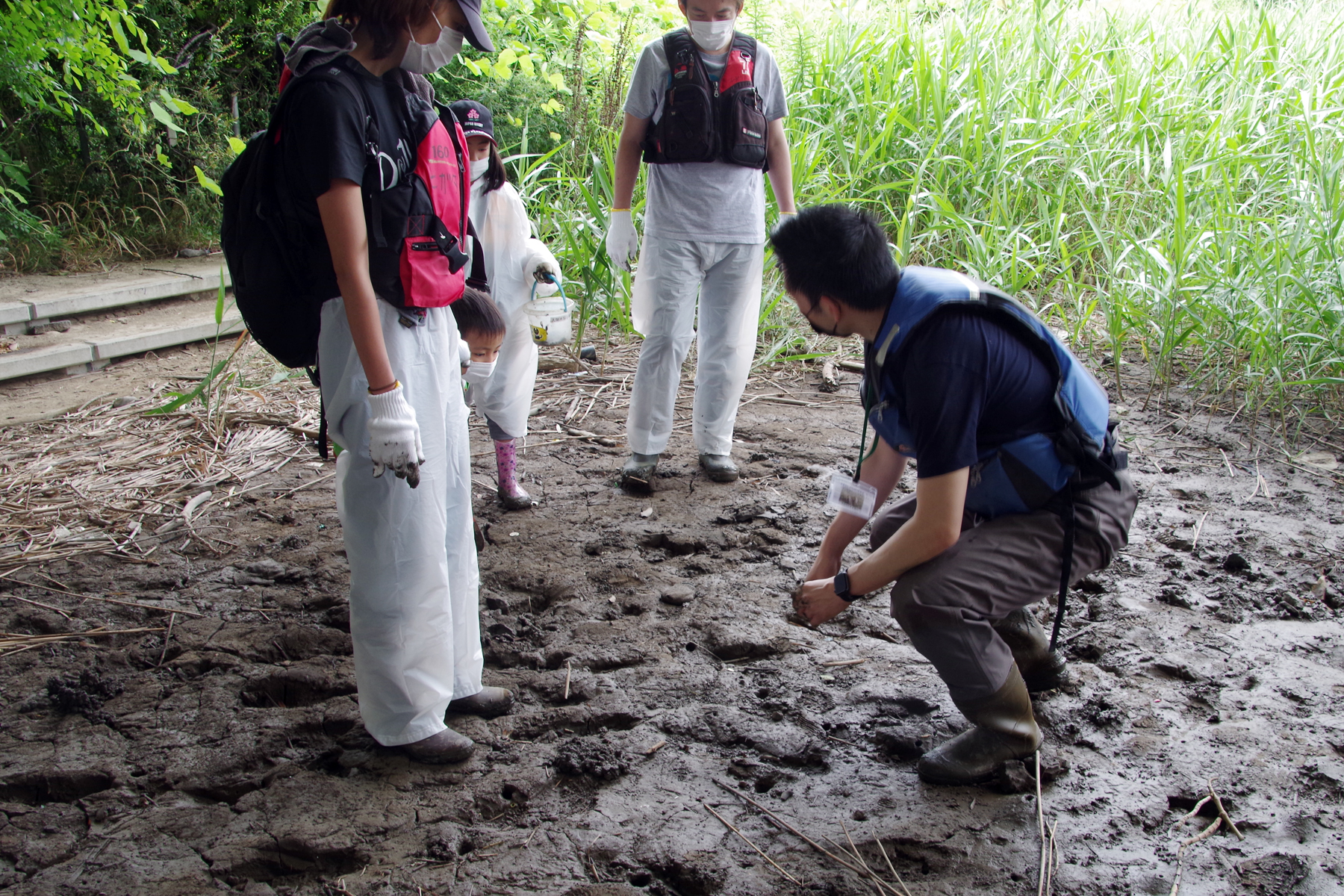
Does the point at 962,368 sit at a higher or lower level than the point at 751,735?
higher

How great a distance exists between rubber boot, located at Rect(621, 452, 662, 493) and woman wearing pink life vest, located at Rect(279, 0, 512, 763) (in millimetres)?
1442

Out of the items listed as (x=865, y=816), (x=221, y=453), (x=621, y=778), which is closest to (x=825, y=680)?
(x=865, y=816)

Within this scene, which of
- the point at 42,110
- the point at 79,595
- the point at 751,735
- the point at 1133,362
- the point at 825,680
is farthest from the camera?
the point at 42,110

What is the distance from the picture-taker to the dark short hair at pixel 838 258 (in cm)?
172

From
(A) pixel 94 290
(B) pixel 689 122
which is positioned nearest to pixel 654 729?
(B) pixel 689 122

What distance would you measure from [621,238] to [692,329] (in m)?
0.55

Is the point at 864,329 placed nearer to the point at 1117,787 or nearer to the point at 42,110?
the point at 1117,787

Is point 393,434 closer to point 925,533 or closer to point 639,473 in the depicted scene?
point 925,533

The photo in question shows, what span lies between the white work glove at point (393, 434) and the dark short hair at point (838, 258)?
2.61ft

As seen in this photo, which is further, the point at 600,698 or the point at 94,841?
the point at 600,698

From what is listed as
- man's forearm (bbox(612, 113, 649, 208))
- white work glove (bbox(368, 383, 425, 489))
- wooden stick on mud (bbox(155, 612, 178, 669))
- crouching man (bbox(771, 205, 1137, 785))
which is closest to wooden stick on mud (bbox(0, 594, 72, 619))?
wooden stick on mud (bbox(155, 612, 178, 669))

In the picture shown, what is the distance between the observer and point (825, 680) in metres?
2.26

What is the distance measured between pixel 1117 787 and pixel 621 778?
106cm

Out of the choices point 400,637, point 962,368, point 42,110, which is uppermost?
point 42,110
